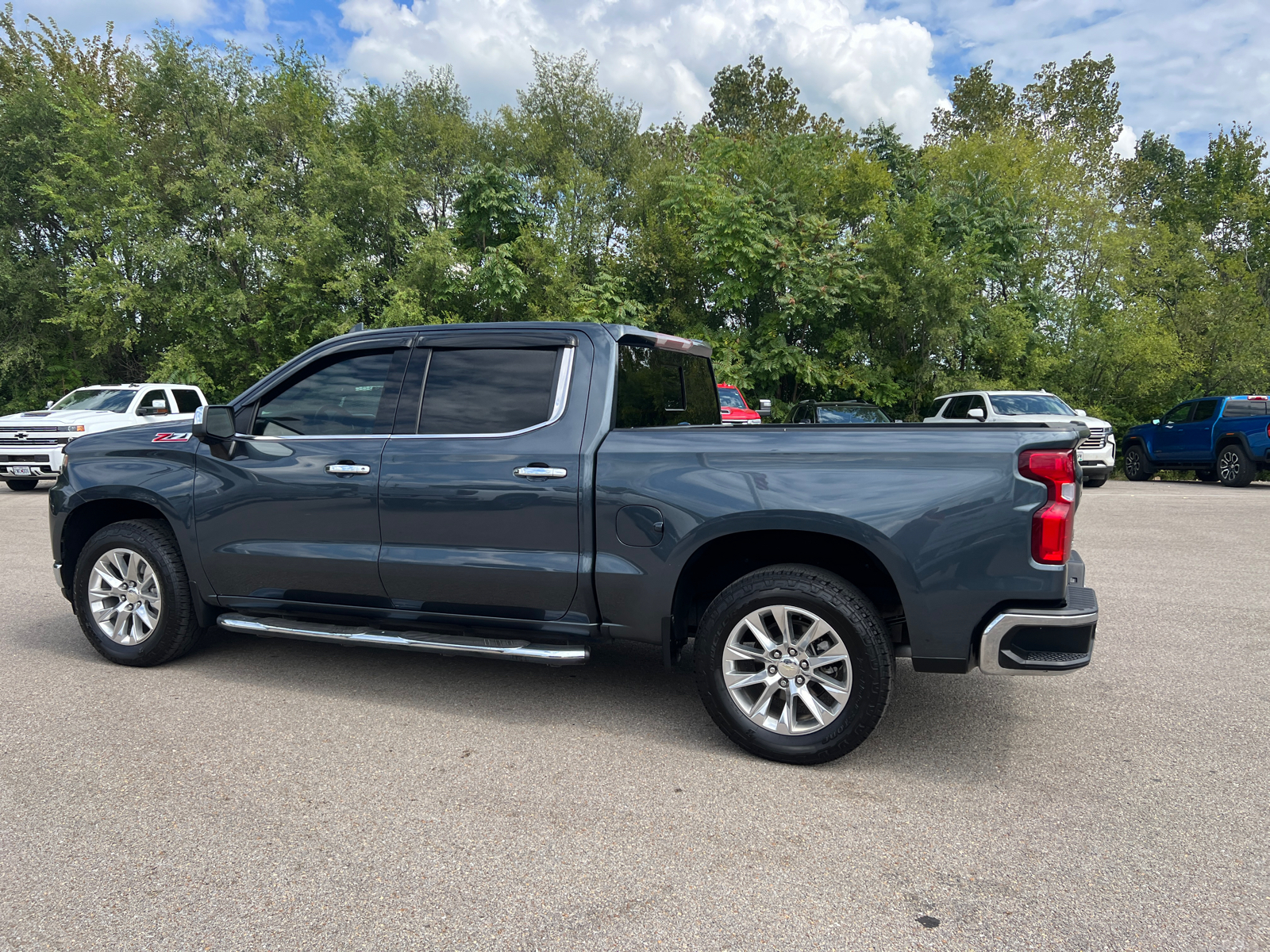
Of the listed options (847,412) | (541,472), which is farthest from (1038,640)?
(847,412)

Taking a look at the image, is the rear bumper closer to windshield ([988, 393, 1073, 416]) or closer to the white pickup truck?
the white pickup truck

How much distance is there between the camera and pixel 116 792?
11.1 feet

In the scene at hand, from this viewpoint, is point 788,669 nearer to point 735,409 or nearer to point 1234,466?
point 735,409

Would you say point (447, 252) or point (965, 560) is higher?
Result: point (447, 252)

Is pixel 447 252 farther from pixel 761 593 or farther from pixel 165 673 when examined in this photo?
pixel 761 593

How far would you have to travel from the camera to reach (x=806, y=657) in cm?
369

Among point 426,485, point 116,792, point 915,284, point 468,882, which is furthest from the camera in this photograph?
point 915,284

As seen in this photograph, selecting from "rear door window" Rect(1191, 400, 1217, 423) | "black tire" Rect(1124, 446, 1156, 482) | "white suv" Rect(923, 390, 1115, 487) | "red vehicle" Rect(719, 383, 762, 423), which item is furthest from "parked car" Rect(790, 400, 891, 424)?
"rear door window" Rect(1191, 400, 1217, 423)

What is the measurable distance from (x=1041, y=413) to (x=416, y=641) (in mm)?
15244

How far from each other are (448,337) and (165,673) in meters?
2.53

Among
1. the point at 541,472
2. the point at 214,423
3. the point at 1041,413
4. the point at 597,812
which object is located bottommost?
the point at 597,812

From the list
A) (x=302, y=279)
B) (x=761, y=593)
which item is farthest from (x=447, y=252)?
(x=761, y=593)

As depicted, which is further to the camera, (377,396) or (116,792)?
(377,396)

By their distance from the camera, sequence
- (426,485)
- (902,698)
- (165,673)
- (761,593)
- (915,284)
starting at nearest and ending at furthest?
(761,593) < (426,485) < (902,698) < (165,673) < (915,284)
